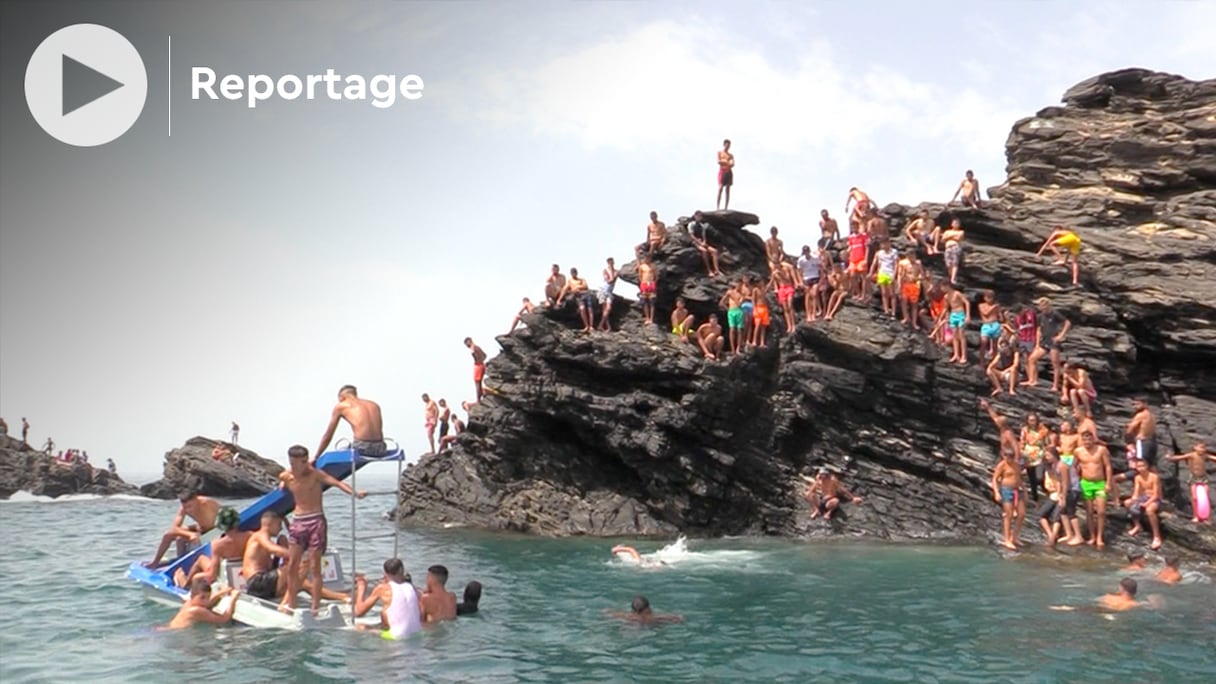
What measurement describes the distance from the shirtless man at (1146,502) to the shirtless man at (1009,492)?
237 centimetres

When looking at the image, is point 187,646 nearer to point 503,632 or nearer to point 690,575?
point 503,632

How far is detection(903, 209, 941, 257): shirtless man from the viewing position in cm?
2717

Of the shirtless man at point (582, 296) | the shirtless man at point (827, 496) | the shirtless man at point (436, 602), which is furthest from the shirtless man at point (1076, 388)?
the shirtless man at point (436, 602)

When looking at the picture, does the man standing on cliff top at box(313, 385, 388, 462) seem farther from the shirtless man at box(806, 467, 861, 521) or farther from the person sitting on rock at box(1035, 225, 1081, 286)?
the person sitting on rock at box(1035, 225, 1081, 286)

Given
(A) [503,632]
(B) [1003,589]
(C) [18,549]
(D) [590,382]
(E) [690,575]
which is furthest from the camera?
(D) [590,382]

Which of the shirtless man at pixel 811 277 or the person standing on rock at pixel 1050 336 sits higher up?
the shirtless man at pixel 811 277

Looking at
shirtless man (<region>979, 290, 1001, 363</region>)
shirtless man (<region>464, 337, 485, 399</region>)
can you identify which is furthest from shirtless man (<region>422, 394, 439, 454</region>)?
shirtless man (<region>979, 290, 1001, 363</region>)

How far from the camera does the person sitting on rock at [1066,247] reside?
83.6ft

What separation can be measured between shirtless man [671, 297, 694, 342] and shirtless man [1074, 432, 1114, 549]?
11.0 meters

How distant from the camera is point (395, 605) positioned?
13.5 m

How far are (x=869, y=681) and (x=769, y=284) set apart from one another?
59.8 ft

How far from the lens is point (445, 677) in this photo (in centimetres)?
1148

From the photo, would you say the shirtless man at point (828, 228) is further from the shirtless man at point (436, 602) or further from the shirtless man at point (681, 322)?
the shirtless man at point (436, 602)

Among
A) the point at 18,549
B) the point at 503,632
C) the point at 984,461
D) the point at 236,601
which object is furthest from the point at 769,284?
the point at 18,549
